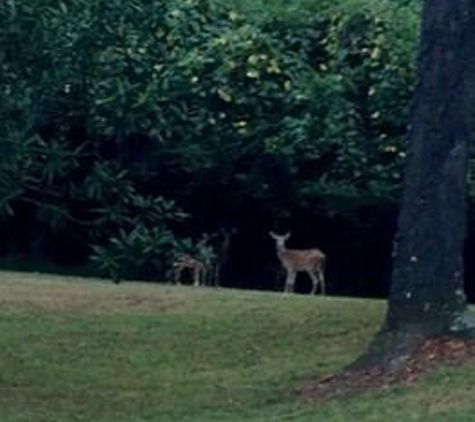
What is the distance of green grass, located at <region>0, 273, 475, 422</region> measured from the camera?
14320 millimetres

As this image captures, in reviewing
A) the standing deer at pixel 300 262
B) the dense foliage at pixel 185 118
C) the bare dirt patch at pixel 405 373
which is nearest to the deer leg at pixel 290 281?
the standing deer at pixel 300 262

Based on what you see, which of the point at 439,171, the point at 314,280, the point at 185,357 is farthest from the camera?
the point at 314,280

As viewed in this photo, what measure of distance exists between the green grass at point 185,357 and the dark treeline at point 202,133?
96 centimetres

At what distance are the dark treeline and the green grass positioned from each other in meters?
0.96

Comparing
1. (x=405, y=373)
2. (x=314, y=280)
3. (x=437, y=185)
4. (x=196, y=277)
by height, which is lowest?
(x=405, y=373)

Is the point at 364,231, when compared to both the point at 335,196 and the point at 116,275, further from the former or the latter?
the point at 116,275

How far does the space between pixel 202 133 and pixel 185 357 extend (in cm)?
744

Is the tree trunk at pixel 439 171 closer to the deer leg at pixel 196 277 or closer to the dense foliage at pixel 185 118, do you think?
the dense foliage at pixel 185 118

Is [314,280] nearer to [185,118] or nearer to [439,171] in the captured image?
[439,171]

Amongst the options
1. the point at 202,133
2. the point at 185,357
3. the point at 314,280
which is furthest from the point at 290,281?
the point at 185,357

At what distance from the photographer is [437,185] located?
50.0 feet

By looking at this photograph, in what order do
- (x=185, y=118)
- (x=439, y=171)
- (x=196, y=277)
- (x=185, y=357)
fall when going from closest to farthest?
(x=185, y=118)
(x=439, y=171)
(x=185, y=357)
(x=196, y=277)

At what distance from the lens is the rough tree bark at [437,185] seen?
15.2 m

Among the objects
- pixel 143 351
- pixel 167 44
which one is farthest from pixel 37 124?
pixel 143 351
